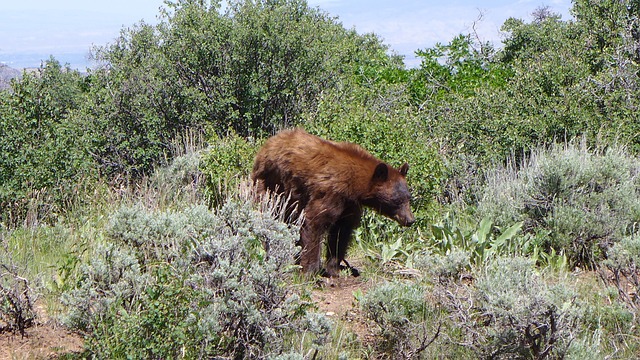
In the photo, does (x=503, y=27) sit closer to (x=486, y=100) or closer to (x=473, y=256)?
(x=486, y=100)

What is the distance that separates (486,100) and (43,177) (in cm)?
690

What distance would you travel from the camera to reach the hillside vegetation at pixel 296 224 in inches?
213

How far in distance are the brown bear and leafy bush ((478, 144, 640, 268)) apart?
4.29ft

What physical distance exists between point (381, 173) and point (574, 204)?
2.11 m

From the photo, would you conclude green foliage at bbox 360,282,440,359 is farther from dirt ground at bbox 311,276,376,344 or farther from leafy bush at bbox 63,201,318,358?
leafy bush at bbox 63,201,318,358

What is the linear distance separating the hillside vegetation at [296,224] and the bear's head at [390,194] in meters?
0.39

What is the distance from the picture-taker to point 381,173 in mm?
8008

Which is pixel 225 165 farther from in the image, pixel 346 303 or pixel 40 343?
pixel 40 343

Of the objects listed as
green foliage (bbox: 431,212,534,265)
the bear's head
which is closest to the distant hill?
the bear's head

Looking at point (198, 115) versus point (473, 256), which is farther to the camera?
point (198, 115)

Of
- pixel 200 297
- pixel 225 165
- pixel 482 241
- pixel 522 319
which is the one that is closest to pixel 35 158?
pixel 225 165

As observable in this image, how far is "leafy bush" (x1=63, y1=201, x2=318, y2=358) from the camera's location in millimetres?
5074

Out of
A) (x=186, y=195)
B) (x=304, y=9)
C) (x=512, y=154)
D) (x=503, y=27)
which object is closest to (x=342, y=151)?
(x=186, y=195)

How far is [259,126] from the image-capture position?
47.1ft
